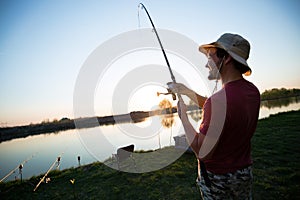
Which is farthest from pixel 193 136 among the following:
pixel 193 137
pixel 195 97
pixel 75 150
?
pixel 75 150

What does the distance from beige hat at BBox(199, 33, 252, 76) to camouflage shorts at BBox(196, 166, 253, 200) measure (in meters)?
0.83

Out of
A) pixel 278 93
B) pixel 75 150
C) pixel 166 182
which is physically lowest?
pixel 75 150

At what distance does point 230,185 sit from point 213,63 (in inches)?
38.1

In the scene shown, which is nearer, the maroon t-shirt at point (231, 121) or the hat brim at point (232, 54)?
the maroon t-shirt at point (231, 121)

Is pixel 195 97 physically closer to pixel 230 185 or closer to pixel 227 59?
pixel 227 59

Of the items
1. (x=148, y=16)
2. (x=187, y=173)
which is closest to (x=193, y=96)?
(x=148, y=16)

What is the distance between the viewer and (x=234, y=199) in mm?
1433

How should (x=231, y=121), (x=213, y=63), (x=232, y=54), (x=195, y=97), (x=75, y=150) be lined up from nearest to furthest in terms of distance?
(x=231, y=121), (x=232, y=54), (x=213, y=63), (x=195, y=97), (x=75, y=150)

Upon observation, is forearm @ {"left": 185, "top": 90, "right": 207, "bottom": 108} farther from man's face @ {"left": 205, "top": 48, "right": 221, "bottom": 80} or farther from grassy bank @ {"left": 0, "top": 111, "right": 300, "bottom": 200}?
grassy bank @ {"left": 0, "top": 111, "right": 300, "bottom": 200}

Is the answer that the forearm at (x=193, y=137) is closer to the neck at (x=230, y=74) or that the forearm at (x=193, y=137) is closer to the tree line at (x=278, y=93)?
the neck at (x=230, y=74)

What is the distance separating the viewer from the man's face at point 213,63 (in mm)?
1443

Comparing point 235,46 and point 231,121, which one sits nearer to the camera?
point 231,121

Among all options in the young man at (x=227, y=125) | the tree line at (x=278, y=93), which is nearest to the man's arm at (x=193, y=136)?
the young man at (x=227, y=125)

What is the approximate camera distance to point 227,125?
1190 mm
